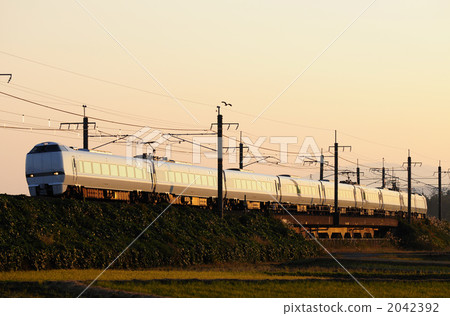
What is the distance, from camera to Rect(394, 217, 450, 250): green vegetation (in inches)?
3302

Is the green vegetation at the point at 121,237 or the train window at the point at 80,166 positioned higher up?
the train window at the point at 80,166

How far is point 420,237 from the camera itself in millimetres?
84312

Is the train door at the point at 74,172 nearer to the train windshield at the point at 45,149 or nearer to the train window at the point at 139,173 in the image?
the train windshield at the point at 45,149

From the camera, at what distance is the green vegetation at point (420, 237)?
83.9 metres

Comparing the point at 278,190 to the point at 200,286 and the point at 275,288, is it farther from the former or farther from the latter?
the point at 200,286

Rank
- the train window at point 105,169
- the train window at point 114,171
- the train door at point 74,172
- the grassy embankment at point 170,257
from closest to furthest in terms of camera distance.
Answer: the grassy embankment at point 170,257 → the train door at point 74,172 → the train window at point 105,169 → the train window at point 114,171

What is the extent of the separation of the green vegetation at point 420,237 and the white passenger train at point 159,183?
7.06 metres

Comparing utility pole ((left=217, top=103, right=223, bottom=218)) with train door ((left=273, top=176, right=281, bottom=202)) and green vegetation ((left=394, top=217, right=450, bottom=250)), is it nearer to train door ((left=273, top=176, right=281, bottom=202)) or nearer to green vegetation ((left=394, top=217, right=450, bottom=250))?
train door ((left=273, top=176, right=281, bottom=202))

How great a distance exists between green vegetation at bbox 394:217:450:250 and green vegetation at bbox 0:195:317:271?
32.1 m

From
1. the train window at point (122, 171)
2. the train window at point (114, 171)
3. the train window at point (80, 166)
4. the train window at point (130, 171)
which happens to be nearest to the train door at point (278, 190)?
the train window at point (130, 171)
